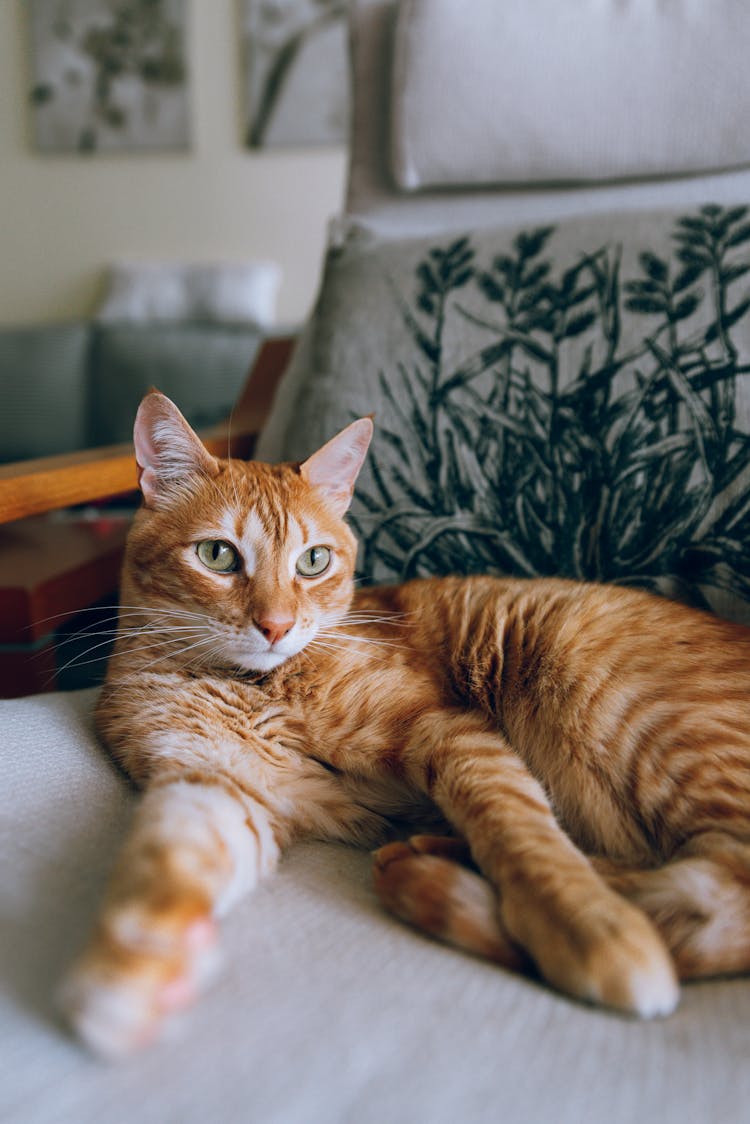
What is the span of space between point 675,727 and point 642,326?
675mm

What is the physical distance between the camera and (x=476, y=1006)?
2.11 ft

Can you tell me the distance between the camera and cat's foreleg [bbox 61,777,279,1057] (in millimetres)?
583

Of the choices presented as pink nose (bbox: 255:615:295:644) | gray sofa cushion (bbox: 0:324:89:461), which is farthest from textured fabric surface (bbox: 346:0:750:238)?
gray sofa cushion (bbox: 0:324:89:461)

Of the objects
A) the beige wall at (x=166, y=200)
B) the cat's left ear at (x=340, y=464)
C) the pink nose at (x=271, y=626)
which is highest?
the beige wall at (x=166, y=200)

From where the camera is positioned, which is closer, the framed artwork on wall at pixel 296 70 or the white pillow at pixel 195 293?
the framed artwork on wall at pixel 296 70

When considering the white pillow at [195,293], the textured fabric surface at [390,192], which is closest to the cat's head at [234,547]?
the textured fabric surface at [390,192]

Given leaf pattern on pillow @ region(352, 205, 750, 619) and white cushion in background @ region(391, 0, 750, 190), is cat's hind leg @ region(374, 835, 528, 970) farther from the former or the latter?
white cushion in background @ region(391, 0, 750, 190)

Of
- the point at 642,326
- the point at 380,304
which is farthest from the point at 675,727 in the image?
the point at 380,304

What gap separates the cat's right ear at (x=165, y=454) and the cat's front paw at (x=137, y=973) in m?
0.66

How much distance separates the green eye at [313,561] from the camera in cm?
118

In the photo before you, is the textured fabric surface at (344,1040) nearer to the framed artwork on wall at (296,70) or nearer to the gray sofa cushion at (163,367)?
the gray sofa cushion at (163,367)

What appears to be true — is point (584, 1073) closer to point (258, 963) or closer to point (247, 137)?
point (258, 963)

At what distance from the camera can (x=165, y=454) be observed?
1.17 m

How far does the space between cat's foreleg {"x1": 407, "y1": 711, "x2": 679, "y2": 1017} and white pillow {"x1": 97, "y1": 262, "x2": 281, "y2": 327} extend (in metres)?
3.22
